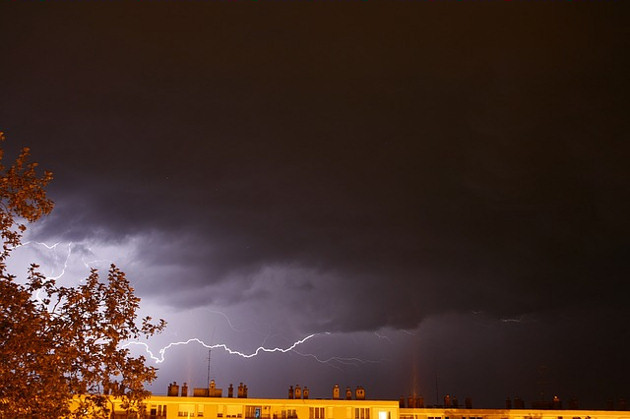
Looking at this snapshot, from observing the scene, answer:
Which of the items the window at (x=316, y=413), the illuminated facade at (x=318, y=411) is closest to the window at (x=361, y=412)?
the illuminated facade at (x=318, y=411)

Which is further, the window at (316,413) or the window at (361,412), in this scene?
the window at (316,413)

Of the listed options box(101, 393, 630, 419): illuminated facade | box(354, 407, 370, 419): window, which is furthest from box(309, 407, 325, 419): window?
box(354, 407, 370, 419): window

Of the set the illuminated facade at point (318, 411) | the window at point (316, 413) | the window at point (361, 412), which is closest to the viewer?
the illuminated facade at point (318, 411)

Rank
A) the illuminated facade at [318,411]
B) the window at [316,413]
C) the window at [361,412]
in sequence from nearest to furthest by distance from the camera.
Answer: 1. the illuminated facade at [318,411]
2. the window at [361,412]
3. the window at [316,413]

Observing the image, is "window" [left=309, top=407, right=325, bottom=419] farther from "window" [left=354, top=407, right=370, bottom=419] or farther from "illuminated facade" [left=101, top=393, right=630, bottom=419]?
"window" [left=354, top=407, right=370, bottom=419]

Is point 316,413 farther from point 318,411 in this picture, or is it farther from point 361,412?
point 361,412

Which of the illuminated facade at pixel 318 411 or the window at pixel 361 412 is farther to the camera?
the window at pixel 361 412

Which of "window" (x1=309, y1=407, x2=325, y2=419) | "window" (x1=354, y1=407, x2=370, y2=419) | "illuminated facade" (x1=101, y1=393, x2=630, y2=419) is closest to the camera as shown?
"illuminated facade" (x1=101, y1=393, x2=630, y2=419)

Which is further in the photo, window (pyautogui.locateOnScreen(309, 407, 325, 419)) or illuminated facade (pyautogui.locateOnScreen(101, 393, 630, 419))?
window (pyautogui.locateOnScreen(309, 407, 325, 419))

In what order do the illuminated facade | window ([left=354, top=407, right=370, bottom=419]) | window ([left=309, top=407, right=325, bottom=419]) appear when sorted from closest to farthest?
the illuminated facade, window ([left=354, top=407, right=370, bottom=419]), window ([left=309, top=407, right=325, bottom=419])

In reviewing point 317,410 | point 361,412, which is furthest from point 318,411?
point 361,412

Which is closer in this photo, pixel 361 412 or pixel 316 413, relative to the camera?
pixel 361 412

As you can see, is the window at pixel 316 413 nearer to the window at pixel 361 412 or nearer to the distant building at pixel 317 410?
the distant building at pixel 317 410

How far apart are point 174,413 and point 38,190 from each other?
188ft
